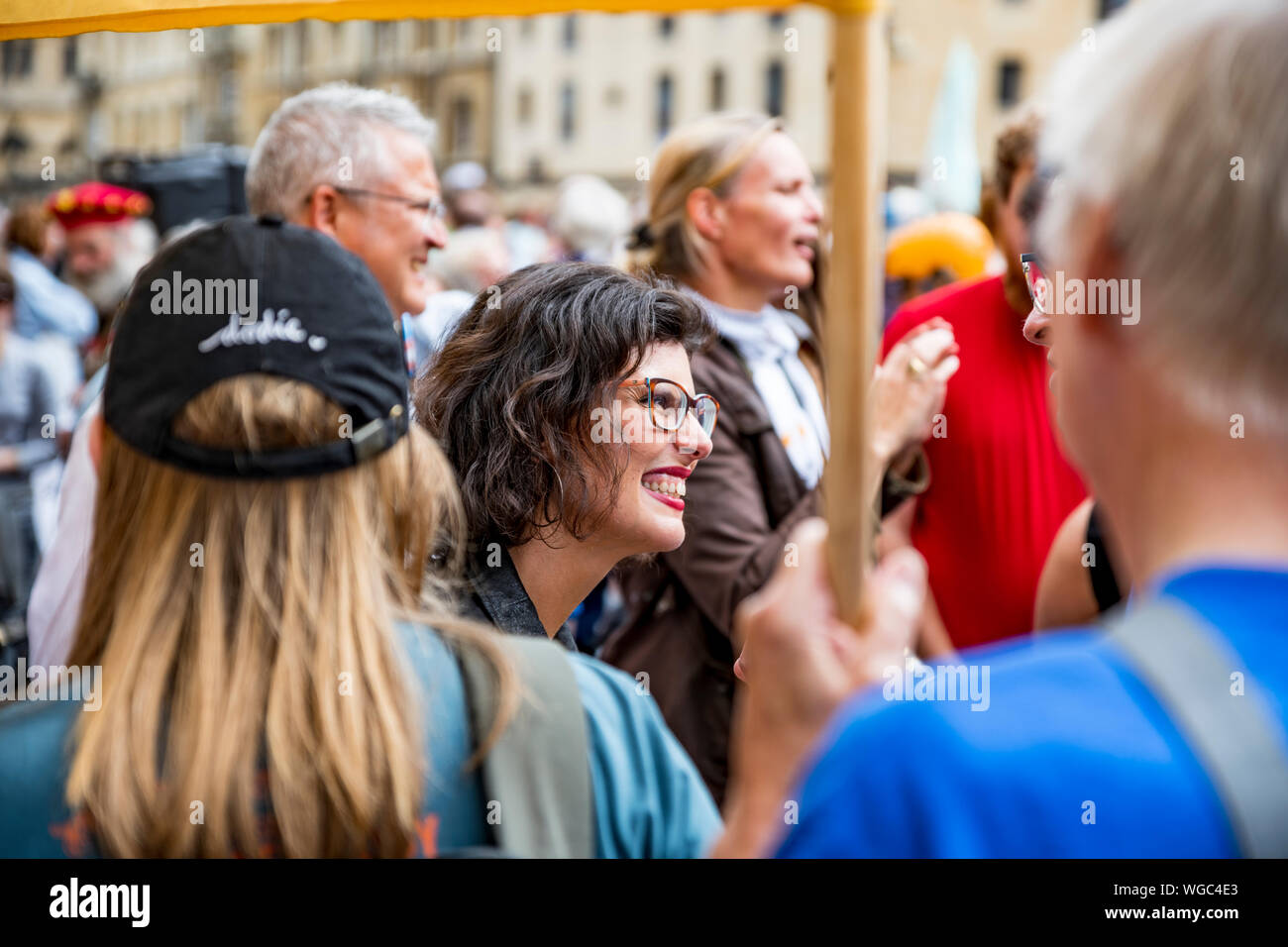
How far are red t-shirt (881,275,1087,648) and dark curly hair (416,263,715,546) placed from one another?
1.13m

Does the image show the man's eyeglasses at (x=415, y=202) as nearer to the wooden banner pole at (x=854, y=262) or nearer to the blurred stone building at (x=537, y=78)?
the wooden banner pole at (x=854, y=262)

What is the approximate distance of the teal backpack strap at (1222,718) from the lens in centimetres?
90

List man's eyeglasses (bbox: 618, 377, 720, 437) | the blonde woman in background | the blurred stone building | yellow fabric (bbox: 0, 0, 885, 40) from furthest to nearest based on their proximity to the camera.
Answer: the blurred stone building, the blonde woman in background, man's eyeglasses (bbox: 618, 377, 720, 437), yellow fabric (bbox: 0, 0, 885, 40)

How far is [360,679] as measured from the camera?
1.46 m

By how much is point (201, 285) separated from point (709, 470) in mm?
1893

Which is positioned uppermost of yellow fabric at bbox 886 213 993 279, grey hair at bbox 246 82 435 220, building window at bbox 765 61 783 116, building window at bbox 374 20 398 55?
building window at bbox 374 20 398 55

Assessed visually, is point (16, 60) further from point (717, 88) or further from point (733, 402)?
point (733, 402)

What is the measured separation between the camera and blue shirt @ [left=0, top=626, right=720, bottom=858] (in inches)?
56.4

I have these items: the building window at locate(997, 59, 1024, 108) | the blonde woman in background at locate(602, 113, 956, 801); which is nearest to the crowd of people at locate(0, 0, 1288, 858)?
the blonde woman in background at locate(602, 113, 956, 801)

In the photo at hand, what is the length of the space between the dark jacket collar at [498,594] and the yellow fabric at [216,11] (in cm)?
87

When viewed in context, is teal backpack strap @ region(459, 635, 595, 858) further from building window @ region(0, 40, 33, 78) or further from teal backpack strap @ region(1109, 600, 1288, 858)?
building window @ region(0, 40, 33, 78)

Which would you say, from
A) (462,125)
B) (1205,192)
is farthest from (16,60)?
(1205,192)

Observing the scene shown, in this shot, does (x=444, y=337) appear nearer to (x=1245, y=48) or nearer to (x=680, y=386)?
(x=680, y=386)
